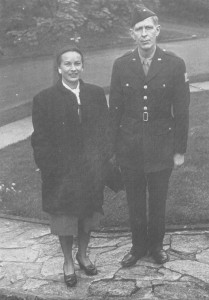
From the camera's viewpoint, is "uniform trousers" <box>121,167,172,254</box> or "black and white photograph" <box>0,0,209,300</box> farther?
"uniform trousers" <box>121,167,172,254</box>

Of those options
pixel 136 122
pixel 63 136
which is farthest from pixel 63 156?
pixel 136 122

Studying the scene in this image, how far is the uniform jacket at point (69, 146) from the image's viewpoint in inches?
176

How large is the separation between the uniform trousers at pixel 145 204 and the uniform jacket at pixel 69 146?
0.30m

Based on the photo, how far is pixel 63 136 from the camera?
178 inches

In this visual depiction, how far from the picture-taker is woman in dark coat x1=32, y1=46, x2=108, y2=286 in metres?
4.47

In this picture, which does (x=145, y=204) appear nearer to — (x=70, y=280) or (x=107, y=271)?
(x=107, y=271)

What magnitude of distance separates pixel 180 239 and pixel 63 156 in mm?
1478

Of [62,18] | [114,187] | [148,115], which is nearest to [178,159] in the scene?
[148,115]

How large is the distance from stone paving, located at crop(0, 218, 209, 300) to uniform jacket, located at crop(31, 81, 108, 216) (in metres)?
0.58

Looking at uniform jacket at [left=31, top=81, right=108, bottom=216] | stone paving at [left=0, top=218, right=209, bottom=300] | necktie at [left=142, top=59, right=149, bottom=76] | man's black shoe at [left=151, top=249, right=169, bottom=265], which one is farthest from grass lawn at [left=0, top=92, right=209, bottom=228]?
necktie at [left=142, top=59, right=149, bottom=76]

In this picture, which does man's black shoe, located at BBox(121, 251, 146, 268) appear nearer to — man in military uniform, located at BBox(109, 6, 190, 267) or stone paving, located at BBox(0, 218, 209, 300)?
stone paving, located at BBox(0, 218, 209, 300)

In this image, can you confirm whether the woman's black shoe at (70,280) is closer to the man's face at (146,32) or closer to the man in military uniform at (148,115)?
the man in military uniform at (148,115)

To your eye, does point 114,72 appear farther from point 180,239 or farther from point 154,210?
point 180,239

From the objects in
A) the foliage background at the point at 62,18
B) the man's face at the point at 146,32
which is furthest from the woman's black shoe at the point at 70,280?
the foliage background at the point at 62,18
